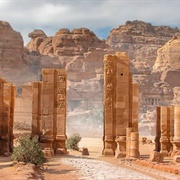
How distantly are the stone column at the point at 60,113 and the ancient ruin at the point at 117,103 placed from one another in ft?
6.23

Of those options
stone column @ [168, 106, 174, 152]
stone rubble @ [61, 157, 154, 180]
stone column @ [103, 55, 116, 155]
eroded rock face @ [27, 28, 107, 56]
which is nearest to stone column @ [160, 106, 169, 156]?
stone column @ [168, 106, 174, 152]

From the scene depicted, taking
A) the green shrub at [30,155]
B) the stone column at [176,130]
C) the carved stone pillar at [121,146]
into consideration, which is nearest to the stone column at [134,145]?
the carved stone pillar at [121,146]

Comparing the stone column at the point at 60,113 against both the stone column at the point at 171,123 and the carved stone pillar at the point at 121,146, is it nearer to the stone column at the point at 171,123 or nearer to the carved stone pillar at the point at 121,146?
the carved stone pillar at the point at 121,146

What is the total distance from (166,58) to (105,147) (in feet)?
307

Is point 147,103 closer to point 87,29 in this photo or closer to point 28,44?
point 87,29

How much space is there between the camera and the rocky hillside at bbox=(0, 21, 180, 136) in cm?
7600

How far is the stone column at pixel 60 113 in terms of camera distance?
64.1 ft

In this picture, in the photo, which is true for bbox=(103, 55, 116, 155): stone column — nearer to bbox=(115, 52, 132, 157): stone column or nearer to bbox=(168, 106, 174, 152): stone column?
bbox=(115, 52, 132, 157): stone column

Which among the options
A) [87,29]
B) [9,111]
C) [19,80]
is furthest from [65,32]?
[9,111]

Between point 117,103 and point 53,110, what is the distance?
A: 2773 mm

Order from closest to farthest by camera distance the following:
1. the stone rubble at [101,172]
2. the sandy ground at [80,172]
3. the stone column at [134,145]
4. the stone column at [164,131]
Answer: the sandy ground at [80,172]
the stone rubble at [101,172]
the stone column at [134,145]
the stone column at [164,131]

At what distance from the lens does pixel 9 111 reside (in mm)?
20391

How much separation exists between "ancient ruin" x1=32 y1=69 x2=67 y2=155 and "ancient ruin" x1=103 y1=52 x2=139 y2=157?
6.39ft

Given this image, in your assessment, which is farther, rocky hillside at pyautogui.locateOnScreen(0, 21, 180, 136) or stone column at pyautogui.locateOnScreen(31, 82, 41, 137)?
rocky hillside at pyautogui.locateOnScreen(0, 21, 180, 136)
